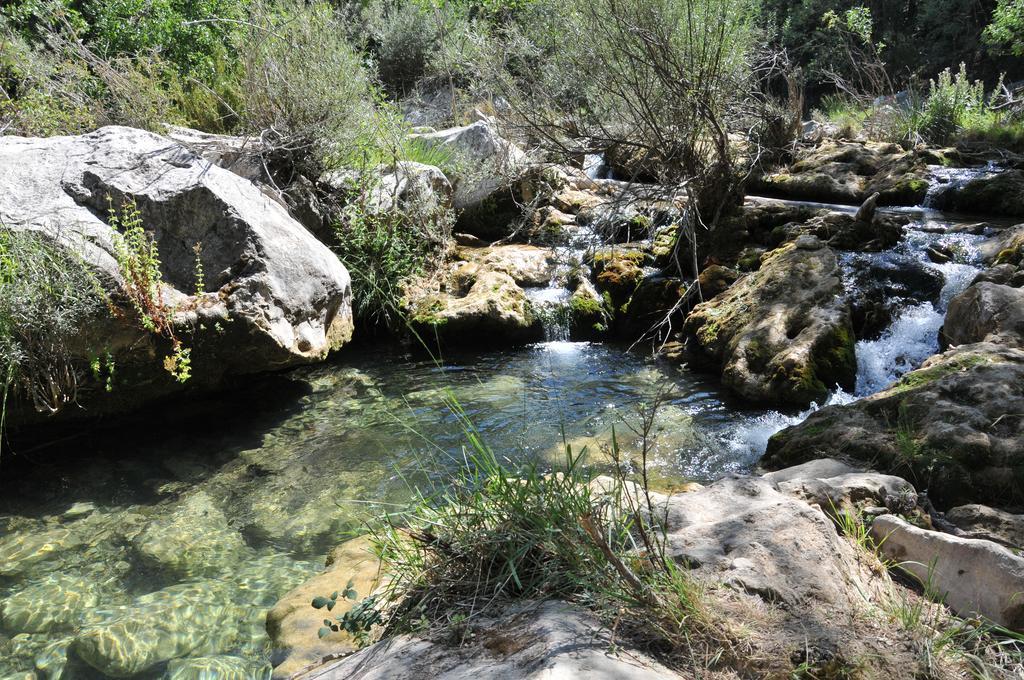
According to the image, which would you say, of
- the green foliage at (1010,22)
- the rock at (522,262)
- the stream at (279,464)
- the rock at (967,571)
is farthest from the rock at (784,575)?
the green foliage at (1010,22)

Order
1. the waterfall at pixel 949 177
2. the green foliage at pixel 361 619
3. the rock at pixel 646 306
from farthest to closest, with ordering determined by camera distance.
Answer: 1. the waterfall at pixel 949 177
2. the rock at pixel 646 306
3. the green foliage at pixel 361 619

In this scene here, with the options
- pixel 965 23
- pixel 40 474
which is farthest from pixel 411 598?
pixel 965 23

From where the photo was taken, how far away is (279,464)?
5000 mm

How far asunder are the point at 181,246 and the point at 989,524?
5290 millimetres

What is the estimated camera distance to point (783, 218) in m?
8.30

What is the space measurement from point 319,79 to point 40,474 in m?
4.86

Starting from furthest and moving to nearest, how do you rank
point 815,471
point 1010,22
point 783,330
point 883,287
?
point 1010,22
point 883,287
point 783,330
point 815,471

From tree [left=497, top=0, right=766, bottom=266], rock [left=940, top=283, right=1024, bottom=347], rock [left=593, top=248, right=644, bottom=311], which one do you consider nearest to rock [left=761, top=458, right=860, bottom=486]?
rock [left=940, top=283, right=1024, bottom=347]

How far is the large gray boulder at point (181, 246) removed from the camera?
4.65 m

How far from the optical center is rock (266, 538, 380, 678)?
273 centimetres

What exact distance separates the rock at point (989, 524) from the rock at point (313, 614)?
2.66 meters

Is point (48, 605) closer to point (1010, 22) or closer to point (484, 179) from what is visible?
point (484, 179)

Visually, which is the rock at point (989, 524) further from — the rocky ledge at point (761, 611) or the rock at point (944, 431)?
the rocky ledge at point (761, 611)

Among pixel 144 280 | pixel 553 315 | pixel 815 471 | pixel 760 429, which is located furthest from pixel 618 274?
pixel 144 280
